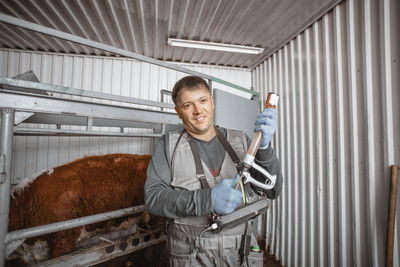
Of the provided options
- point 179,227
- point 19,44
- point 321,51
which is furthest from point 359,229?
point 19,44

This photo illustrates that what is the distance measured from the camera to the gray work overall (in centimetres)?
111

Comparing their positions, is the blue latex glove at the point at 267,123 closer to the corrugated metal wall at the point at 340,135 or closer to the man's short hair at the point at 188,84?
the man's short hair at the point at 188,84

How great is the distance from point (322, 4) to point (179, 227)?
2.94m

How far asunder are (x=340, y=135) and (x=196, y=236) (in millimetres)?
2052

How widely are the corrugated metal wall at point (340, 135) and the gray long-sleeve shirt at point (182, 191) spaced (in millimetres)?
1353

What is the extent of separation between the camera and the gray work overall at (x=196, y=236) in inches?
43.7

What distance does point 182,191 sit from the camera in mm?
1024

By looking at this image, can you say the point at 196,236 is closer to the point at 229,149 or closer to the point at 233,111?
the point at 229,149

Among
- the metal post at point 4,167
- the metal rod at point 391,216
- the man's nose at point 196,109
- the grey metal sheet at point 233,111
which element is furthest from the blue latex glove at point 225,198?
the metal rod at point 391,216

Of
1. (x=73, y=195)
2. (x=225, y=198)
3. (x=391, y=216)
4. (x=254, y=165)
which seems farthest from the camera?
(x=73, y=195)

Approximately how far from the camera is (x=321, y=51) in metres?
2.36

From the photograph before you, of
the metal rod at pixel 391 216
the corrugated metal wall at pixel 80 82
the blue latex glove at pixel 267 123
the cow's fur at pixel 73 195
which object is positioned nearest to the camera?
the blue latex glove at pixel 267 123

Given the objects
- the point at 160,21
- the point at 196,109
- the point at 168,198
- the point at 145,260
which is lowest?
the point at 145,260

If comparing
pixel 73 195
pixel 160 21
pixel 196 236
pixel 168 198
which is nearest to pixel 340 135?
pixel 196 236
